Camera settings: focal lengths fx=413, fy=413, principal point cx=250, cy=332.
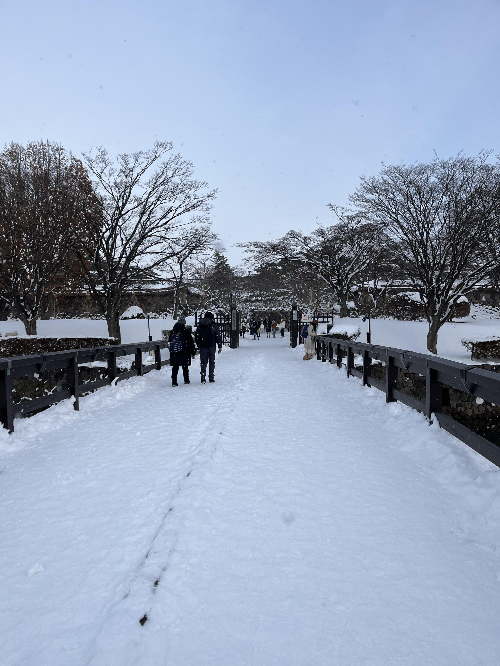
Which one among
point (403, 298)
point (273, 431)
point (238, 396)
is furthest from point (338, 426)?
point (403, 298)

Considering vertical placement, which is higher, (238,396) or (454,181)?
(454,181)

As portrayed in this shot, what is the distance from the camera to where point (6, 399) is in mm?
5258

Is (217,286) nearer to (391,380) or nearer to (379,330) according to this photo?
(379,330)

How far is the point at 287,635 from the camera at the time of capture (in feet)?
6.62

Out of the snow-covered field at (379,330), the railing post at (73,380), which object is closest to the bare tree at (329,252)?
the snow-covered field at (379,330)

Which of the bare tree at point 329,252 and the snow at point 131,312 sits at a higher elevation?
the bare tree at point 329,252

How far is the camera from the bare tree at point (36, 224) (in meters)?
19.0

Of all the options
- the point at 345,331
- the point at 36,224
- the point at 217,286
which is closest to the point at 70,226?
the point at 36,224

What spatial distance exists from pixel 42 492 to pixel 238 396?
4.96 meters

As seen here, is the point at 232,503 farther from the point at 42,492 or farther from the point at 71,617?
the point at 42,492

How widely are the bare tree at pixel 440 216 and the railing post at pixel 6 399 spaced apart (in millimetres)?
18765

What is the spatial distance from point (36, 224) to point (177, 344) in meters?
12.8

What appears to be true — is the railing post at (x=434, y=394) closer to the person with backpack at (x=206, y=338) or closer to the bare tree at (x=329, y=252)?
the person with backpack at (x=206, y=338)

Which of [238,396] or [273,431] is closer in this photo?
[273,431]
